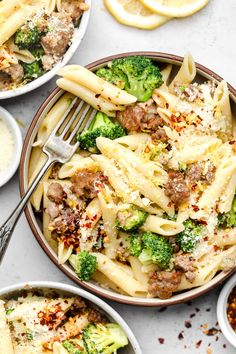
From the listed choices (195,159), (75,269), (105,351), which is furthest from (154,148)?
(105,351)

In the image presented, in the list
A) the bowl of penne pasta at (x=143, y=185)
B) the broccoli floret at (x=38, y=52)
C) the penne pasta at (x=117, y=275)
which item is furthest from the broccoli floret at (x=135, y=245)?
the broccoli floret at (x=38, y=52)

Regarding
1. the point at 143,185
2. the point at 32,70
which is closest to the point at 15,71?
the point at 32,70

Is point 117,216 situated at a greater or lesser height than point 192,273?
greater

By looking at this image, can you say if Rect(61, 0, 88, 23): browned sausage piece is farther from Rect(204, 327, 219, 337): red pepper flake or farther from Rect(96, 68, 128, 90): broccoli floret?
Rect(204, 327, 219, 337): red pepper flake

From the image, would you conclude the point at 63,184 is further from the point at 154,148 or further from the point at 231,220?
the point at 231,220

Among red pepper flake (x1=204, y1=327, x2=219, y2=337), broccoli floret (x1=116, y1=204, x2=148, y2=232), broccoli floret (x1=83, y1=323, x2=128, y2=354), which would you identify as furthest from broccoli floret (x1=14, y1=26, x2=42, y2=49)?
red pepper flake (x1=204, y1=327, x2=219, y2=337)

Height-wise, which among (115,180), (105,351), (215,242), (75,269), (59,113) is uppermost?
(59,113)
